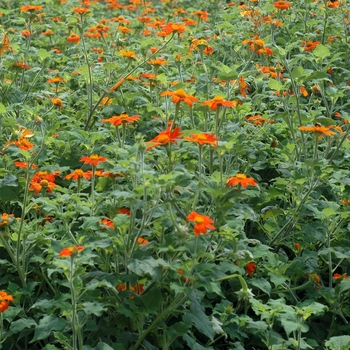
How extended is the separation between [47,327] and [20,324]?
195 mm

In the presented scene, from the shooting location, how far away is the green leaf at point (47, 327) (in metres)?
2.40

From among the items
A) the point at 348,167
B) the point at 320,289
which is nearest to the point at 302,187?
the point at 320,289

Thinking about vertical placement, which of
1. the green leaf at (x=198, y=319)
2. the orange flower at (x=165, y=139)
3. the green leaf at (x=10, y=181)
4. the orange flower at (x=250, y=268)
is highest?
the orange flower at (x=165, y=139)

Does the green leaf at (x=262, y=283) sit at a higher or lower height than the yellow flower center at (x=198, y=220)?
lower

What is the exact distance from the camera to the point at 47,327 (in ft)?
7.92

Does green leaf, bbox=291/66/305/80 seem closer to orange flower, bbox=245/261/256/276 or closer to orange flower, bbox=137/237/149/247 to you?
orange flower, bbox=245/261/256/276

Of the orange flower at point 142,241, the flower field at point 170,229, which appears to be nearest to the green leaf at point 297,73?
the flower field at point 170,229

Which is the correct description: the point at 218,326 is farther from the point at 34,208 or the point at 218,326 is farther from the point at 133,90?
the point at 133,90

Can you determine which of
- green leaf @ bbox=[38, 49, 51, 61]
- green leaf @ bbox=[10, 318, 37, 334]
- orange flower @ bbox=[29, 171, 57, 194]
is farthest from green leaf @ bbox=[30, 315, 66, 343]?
green leaf @ bbox=[38, 49, 51, 61]

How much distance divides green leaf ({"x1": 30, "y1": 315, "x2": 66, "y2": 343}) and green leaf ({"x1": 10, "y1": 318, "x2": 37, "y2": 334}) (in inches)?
4.6

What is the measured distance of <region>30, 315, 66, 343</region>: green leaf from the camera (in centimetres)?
240

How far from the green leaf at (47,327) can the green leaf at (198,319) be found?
0.42 m

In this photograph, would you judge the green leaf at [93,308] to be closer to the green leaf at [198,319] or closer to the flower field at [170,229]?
the flower field at [170,229]

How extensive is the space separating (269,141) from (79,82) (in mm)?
1249
